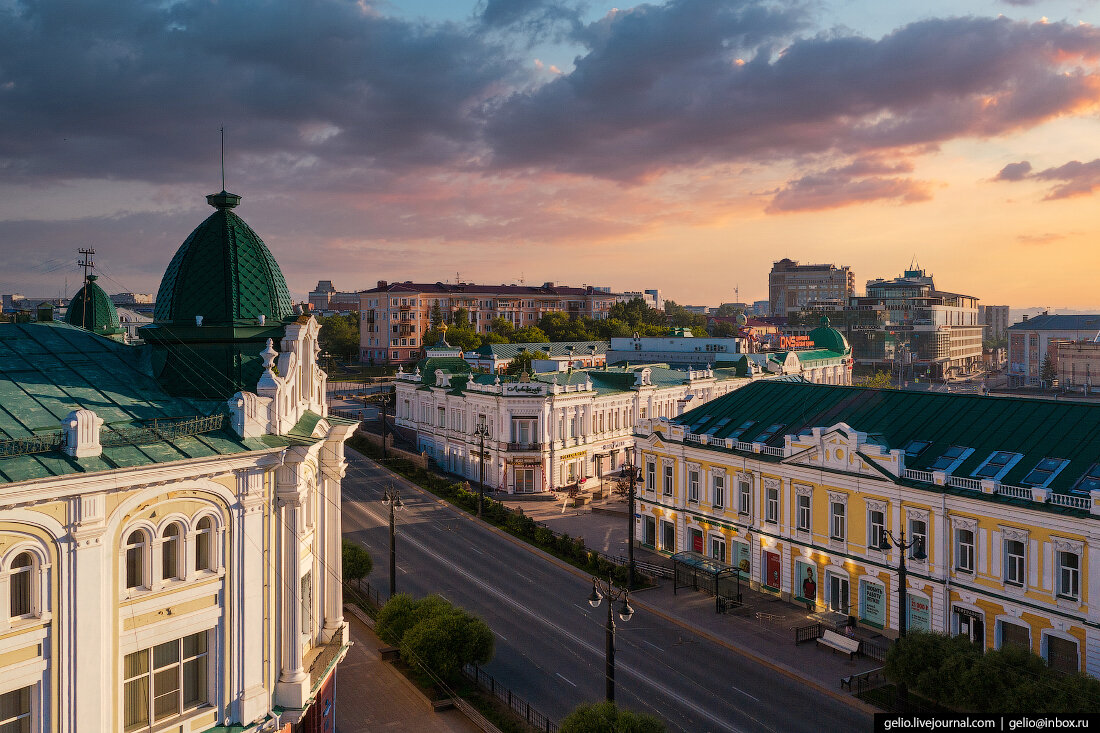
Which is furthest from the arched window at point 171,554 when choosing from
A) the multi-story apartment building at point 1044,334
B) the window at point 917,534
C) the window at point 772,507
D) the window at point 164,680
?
the multi-story apartment building at point 1044,334

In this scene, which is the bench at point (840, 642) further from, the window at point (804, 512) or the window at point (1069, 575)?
the window at point (1069, 575)

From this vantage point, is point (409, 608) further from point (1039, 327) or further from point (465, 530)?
point (1039, 327)

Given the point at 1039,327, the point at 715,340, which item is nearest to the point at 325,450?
the point at 715,340

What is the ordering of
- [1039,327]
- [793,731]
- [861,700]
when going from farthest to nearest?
[1039,327] → [861,700] → [793,731]

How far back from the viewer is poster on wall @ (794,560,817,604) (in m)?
42.8

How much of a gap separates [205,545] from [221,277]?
30.8ft

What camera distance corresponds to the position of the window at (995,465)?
3659 cm

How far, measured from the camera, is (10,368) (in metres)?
21.9

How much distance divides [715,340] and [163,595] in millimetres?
110171

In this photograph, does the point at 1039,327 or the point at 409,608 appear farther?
the point at 1039,327

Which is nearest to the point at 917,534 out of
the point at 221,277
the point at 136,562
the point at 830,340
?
the point at 221,277

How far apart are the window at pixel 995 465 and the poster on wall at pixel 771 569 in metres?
12.6

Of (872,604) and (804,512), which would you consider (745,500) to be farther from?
(872,604)

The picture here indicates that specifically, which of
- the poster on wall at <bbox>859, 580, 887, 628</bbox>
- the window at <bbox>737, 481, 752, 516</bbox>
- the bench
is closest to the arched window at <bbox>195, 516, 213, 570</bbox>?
the bench
